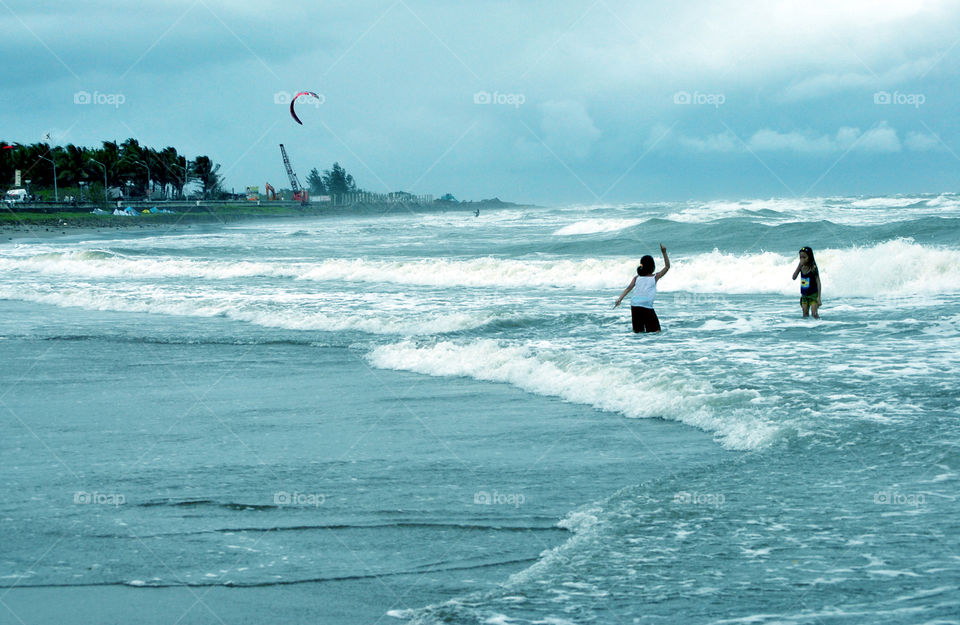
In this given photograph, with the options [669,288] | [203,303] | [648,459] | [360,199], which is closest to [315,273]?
[203,303]

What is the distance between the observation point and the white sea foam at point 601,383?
26.2ft

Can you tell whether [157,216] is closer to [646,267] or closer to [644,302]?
[644,302]

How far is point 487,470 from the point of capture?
678 centimetres

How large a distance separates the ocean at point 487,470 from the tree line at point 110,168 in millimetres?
108567

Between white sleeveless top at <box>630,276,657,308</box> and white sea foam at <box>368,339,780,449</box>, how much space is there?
2.45 metres

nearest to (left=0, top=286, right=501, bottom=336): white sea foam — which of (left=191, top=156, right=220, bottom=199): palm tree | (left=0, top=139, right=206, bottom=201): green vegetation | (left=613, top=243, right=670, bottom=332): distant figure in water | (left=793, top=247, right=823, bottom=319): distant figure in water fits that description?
(left=613, top=243, right=670, bottom=332): distant figure in water

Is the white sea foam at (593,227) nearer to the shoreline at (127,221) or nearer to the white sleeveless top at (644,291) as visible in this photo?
the shoreline at (127,221)

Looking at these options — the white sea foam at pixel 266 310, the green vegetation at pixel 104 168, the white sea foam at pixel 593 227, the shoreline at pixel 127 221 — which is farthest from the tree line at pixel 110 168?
the white sea foam at pixel 266 310

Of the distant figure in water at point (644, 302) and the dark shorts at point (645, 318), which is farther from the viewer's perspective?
the dark shorts at point (645, 318)

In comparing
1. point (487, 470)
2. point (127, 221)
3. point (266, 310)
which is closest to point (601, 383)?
point (487, 470)

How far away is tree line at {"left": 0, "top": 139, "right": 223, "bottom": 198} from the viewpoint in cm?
12056

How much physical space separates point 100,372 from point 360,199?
189353 mm

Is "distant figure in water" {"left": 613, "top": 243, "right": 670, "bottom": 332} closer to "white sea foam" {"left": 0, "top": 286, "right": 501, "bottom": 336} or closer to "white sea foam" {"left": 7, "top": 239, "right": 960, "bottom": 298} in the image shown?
"white sea foam" {"left": 0, "top": 286, "right": 501, "bottom": 336}

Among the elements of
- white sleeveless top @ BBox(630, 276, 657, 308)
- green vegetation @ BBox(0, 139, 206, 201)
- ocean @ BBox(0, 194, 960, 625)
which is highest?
green vegetation @ BBox(0, 139, 206, 201)
